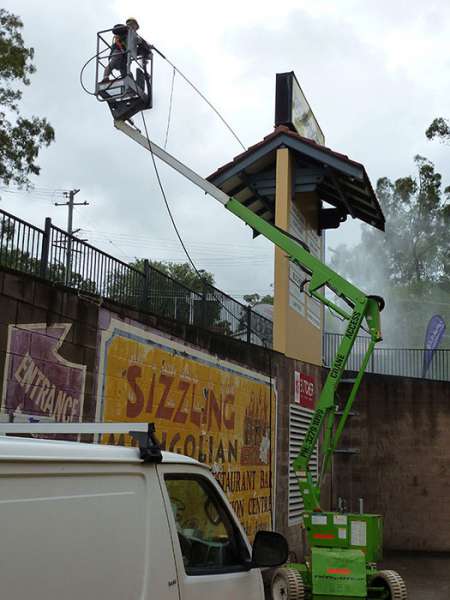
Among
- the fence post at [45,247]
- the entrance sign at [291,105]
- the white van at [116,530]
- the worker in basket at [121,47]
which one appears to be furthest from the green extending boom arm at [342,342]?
the white van at [116,530]

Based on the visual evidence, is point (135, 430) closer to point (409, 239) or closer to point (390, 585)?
point (390, 585)

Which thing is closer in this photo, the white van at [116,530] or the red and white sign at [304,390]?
the white van at [116,530]

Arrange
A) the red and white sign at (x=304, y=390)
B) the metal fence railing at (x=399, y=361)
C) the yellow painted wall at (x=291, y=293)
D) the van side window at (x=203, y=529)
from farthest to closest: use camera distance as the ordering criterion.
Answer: the metal fence railing at (x=399, y=361) → the red and white sign at (x=304, y=390) → the yellow painted wall at (x=291, y=293) → the van side window at (x=203, y=529)

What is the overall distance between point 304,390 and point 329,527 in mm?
6023

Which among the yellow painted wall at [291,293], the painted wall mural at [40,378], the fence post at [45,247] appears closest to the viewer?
the painted wall mural at [40,378]

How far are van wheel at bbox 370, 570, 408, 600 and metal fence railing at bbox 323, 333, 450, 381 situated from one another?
12.1 m

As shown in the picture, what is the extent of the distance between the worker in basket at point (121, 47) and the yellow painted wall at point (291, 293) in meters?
5.07

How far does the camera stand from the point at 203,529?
3.79 metres

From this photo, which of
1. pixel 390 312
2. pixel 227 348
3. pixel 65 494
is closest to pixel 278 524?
pixel 227 348

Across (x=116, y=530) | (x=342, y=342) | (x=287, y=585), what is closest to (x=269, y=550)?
(x=116, y=530)

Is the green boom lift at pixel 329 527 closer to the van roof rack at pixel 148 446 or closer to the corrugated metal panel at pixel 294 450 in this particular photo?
the corrugated metal panel at pixel 294 450

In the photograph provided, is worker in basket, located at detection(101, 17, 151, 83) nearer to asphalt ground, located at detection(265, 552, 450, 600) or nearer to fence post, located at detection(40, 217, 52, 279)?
fence post, located at detection(40, 217, 52, 279)

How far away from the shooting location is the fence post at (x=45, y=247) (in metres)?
8.80

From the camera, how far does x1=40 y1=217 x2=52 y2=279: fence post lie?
8.80 m
